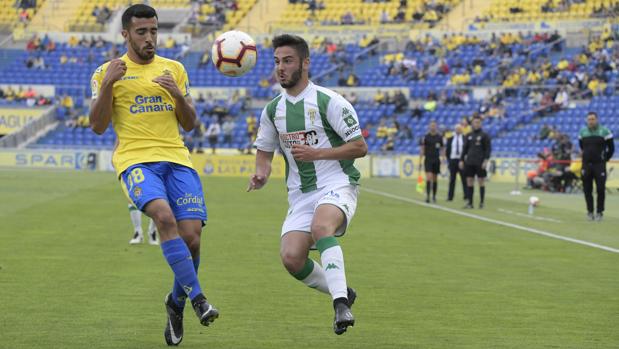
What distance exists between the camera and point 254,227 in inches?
786

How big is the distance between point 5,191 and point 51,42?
34.6 metres

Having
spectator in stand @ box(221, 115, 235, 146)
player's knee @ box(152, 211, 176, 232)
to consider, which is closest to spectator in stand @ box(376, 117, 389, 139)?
spectator in stand @ box(221, 115, 235, 146)

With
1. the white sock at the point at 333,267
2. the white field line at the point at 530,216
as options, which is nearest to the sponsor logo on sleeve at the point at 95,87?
the white sock at the point at 333,267

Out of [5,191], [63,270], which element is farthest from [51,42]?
[63,270]

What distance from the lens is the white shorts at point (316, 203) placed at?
8.12 meters

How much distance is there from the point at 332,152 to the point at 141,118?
144cm

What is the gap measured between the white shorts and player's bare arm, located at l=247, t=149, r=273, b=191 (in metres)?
0.25

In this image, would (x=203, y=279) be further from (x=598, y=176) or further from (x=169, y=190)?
(x=598, y=176)

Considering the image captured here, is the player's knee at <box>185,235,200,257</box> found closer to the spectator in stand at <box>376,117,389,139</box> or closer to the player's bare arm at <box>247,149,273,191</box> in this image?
the player's bare arm at <box>247,149,273,191</box>

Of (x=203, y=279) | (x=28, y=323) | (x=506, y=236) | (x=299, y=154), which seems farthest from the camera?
(x=506, y=236)

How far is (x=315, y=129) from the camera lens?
27.2ft

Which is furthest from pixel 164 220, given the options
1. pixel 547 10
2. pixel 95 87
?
pixel 547 10

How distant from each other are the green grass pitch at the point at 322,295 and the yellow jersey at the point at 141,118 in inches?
53.4

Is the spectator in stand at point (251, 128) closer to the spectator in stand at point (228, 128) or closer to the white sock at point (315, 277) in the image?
the spectator in stand at point (228, 128)
